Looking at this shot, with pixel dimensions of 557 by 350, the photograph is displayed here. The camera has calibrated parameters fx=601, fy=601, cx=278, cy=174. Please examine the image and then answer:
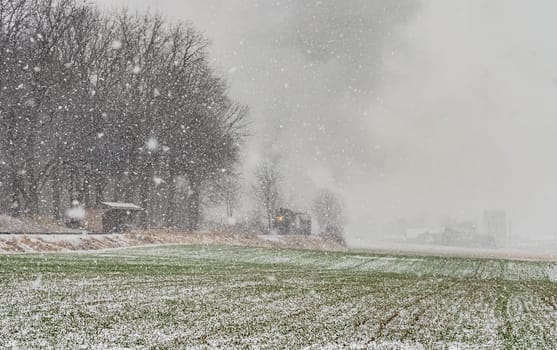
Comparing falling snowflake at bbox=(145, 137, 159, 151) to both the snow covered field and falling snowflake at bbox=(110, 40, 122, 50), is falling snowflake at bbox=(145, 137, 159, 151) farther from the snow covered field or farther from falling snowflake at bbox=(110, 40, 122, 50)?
the snow covered field

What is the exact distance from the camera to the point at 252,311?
1430 centimetres

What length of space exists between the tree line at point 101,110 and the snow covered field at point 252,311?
24.0m

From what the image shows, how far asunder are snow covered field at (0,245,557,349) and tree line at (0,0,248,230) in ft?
78.7

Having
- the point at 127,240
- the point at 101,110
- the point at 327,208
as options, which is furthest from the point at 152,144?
the point at 327,208

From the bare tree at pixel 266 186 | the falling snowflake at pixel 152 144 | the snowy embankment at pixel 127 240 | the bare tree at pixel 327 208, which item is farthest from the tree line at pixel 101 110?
the bare tree at pixel 327 208

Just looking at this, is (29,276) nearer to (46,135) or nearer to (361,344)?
(361,344)

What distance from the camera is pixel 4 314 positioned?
487 inches

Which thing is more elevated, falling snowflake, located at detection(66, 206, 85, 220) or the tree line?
the tree line

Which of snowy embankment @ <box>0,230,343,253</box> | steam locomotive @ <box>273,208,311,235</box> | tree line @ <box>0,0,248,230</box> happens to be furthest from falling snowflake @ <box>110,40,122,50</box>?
steam locomotive @ <box>273,208,311,235</box>

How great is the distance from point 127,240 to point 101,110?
43.2ft

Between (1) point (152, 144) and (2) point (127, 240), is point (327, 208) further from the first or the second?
(2) point (127, 240)

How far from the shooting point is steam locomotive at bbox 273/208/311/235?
84.4 metres

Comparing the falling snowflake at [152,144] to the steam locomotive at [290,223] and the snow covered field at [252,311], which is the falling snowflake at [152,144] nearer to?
the steam locomotive at [290,223]

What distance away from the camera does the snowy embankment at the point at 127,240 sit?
33594 mm
